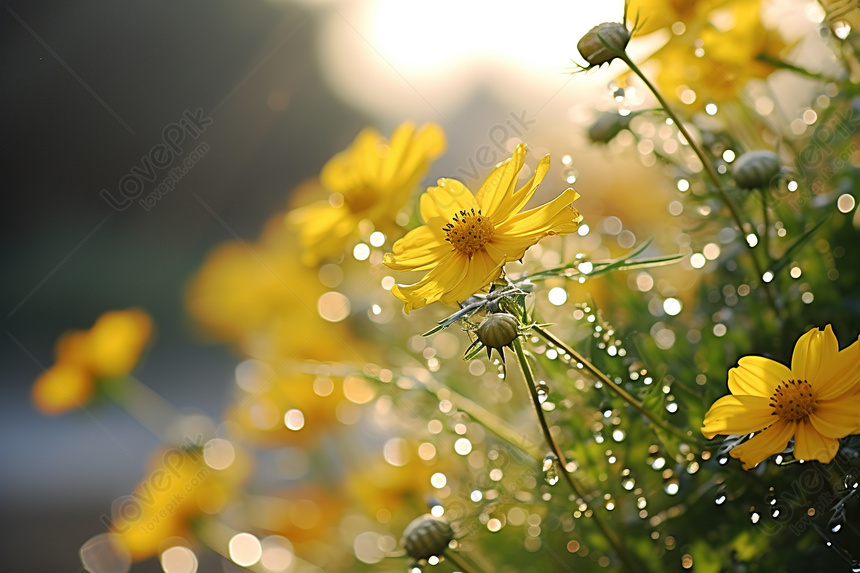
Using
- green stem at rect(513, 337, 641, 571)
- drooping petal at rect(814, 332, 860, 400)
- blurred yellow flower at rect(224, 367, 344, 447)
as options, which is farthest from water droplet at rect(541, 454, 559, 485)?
blurred yellow flower at rect(224, 367, 344, 447)

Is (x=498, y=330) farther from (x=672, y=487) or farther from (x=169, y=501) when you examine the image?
(x=169, y=501)

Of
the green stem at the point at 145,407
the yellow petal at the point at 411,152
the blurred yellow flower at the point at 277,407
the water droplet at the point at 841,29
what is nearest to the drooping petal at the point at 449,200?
the yellow petal at the point at 411,152

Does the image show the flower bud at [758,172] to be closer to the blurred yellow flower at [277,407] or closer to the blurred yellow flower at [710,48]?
the blurred yellow flower at [710,48]

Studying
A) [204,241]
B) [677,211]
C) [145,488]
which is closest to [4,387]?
[204,241]

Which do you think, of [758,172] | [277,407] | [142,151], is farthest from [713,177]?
[142,151]

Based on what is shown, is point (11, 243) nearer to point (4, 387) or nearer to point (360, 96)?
point (4, 387)
